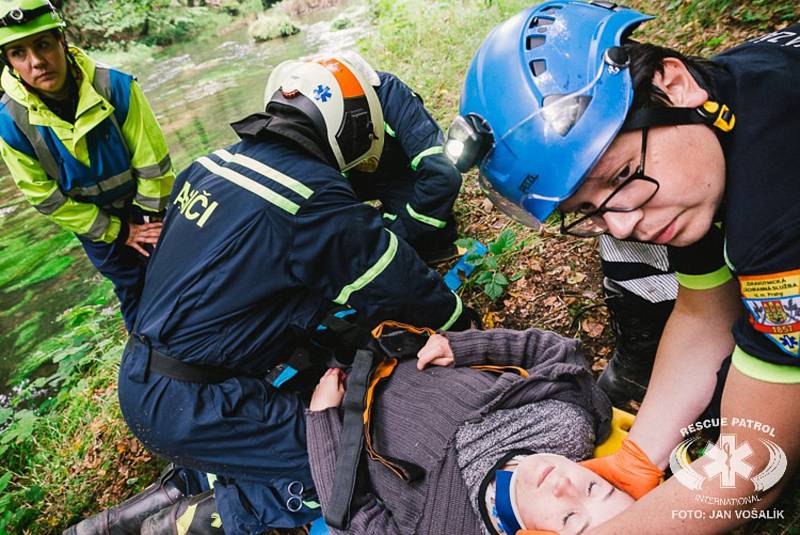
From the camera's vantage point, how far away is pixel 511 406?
2377mm

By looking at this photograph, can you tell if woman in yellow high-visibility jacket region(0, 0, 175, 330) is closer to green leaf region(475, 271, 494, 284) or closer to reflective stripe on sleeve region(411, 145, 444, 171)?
reflective stripe on sleeve region(411, 145, 444, 171)

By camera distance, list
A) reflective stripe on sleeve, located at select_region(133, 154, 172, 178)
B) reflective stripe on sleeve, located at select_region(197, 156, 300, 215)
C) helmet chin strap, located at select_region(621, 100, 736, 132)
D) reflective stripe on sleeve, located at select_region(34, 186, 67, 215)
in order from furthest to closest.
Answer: reflective stripe on sleeve, located at select_region(133, 154, 172, 178) → reflective stripe on sleeve, located at select_region(34, 186, 67, 215) → reflective stripe on sleeve, located at select_region(197, 156, 300, 215) → helmet chin strap, located at select_region(621, 100, 736, 132)

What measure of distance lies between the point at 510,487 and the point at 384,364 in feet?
3.01

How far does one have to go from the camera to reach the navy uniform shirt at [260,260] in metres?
2.38

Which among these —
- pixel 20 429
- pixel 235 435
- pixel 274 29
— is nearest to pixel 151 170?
pixel 20 429

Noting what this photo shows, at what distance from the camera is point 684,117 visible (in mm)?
1414

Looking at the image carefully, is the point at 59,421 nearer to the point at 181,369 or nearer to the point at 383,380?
the point at 181,369

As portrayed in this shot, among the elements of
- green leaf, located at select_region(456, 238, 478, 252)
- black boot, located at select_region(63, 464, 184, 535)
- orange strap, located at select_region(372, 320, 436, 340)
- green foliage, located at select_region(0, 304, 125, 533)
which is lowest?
green foliage, located at select_region(0, 304, 125, 533)

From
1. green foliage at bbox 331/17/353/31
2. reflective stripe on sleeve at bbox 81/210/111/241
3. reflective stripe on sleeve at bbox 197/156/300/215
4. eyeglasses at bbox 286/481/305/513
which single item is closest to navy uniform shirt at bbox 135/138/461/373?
reflective stripe on sleeve at bbox 197/156/300/215

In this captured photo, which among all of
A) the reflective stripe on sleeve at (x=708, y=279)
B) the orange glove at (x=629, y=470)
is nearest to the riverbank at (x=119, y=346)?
the orange glove at (x=629, y=470)

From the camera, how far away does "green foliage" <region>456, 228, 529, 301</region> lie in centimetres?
354

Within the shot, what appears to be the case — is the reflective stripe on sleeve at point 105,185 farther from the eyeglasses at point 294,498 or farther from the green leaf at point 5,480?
the eyeglasses at point 294,498
